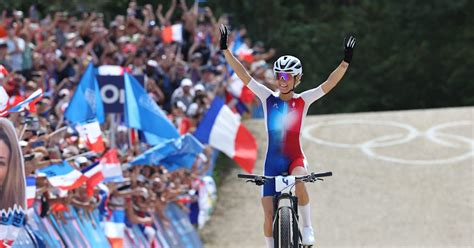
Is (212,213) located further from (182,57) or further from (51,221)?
(51,221)

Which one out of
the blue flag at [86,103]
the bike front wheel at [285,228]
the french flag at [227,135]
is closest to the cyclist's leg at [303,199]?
the bike front wheel at [285,228]

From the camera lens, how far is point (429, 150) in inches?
857

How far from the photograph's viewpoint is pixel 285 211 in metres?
10.1

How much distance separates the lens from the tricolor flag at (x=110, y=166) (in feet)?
40.5

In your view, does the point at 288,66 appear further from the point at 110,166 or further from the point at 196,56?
the point at 196,56

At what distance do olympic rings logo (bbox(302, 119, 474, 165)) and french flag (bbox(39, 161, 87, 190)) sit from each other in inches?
431

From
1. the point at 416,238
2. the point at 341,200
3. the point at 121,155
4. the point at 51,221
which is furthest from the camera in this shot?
the point at 341,200

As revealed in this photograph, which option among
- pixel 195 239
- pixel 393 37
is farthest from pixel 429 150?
pixel 393 37

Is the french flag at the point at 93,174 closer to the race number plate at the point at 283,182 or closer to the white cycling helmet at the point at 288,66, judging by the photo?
the race number plate at the point at 283,182

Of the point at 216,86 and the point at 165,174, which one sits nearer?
the point at 165,174

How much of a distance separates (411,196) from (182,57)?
4.97 m

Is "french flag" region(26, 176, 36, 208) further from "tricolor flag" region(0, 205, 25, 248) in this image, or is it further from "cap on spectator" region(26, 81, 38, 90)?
"cap on spectator" region(26, 81, 38, 90)

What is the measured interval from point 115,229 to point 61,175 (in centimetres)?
184

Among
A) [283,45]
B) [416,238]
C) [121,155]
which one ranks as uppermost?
[283,45]
